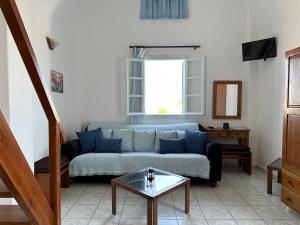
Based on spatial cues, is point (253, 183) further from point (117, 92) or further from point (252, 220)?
point (117, 92)

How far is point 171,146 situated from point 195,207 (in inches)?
46.1

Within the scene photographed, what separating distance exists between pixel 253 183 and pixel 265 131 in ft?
3.64

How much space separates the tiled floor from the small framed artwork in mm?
1547

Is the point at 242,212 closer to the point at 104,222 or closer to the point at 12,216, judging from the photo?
the point at 104,222

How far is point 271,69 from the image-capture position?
13.0 ft

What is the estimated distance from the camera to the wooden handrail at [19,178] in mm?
946

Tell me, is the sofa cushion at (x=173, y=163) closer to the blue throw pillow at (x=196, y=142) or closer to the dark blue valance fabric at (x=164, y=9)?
the blue throw pillow at (x=196, y=142)

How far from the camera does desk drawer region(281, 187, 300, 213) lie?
89.8 inches

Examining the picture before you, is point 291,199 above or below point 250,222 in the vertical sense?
above

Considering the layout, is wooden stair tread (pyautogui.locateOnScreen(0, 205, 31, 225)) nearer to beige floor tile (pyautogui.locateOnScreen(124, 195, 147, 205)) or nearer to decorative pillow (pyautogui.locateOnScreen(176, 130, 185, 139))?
beige floor tile (pyautogui.locateOnScreen(124, 195, 147, 205))

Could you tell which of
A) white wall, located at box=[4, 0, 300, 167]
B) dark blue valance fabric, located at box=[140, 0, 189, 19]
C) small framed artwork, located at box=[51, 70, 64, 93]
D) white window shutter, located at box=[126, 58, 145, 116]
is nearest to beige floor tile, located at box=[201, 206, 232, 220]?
white wall, located at box=[4, 0, 300, 167]

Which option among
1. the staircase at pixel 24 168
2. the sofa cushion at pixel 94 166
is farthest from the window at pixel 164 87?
the staircase at pixel 24 168

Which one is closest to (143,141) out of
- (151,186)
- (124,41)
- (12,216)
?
(151,186)

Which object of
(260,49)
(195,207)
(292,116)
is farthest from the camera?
(260,49)
